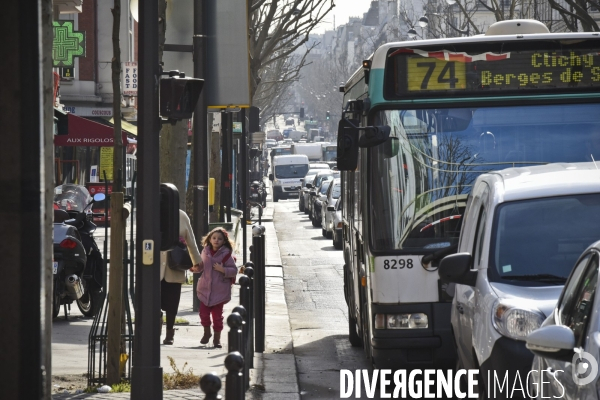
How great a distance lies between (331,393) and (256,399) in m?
1.14

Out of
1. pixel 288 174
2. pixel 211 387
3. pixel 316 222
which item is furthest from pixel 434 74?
pixel 288 174

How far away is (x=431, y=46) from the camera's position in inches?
362

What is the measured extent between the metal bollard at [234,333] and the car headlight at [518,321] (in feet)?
4.71

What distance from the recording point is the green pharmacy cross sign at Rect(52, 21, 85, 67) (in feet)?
102

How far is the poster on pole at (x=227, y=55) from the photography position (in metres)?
14.4

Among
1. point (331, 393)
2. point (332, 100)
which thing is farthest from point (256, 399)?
point (332, 100)

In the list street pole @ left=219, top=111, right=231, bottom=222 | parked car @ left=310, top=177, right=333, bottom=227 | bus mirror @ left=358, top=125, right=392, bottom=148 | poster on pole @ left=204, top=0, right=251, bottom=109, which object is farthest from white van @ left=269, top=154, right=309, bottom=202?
bus mirror @ left=358, top=125, right=392, bottom=148

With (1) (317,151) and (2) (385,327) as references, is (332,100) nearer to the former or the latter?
(1) (317,151)

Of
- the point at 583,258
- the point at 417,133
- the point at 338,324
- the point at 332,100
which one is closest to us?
the point at 583,258

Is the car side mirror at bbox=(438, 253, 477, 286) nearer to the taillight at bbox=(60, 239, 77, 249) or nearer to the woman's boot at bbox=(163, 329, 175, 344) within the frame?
the woman's boot at bbox=(163, 329, 175, 344)

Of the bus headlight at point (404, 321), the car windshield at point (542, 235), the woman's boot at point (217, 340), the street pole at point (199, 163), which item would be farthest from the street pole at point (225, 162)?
the car windshield at point (542, 235)

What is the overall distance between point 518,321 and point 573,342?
1.46m

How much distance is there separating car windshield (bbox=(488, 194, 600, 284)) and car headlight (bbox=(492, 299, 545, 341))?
61 centimetres

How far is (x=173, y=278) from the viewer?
11477 millimetres
